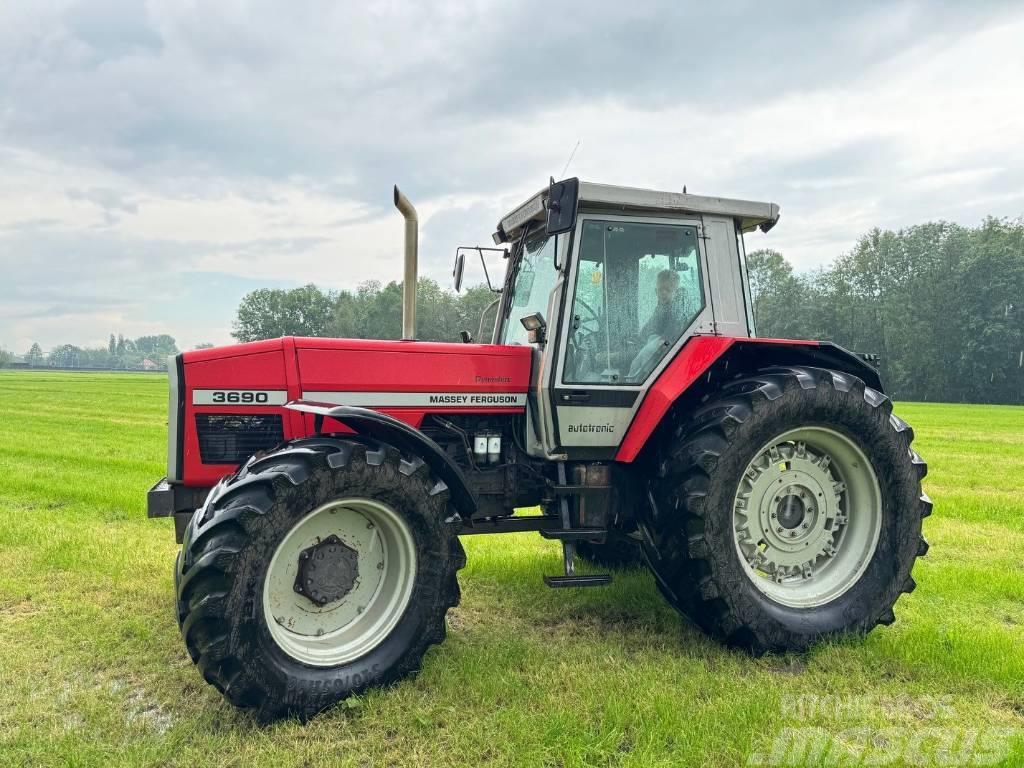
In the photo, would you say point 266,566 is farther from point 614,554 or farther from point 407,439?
point 614,554

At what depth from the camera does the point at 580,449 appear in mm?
4395

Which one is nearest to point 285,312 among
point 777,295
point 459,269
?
point 777,295

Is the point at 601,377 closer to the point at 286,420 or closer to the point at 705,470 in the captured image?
the point at 705,470

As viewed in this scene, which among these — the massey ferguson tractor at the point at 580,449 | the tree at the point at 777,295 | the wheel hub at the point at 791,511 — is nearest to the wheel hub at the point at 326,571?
the massey ferguson tractor at the point at 580,449

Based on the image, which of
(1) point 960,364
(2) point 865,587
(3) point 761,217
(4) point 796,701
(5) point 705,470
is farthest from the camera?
(1) point 960,364

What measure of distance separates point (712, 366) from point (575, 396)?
859mm

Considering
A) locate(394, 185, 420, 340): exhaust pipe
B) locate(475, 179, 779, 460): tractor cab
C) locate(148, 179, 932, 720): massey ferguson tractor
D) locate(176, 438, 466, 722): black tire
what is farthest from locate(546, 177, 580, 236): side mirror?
locate(176, 438, 466, 722): black tire

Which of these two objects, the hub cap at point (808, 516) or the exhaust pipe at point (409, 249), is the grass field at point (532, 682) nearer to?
the hub cap at point (808, 516)

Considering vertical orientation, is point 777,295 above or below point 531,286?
above

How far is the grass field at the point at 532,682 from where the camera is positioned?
3008 mm

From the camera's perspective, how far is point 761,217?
4.70 metres

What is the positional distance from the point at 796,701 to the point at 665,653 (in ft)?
2.58

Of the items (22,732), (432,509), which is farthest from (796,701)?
(22,732)

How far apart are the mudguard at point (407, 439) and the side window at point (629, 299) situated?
97 cm
